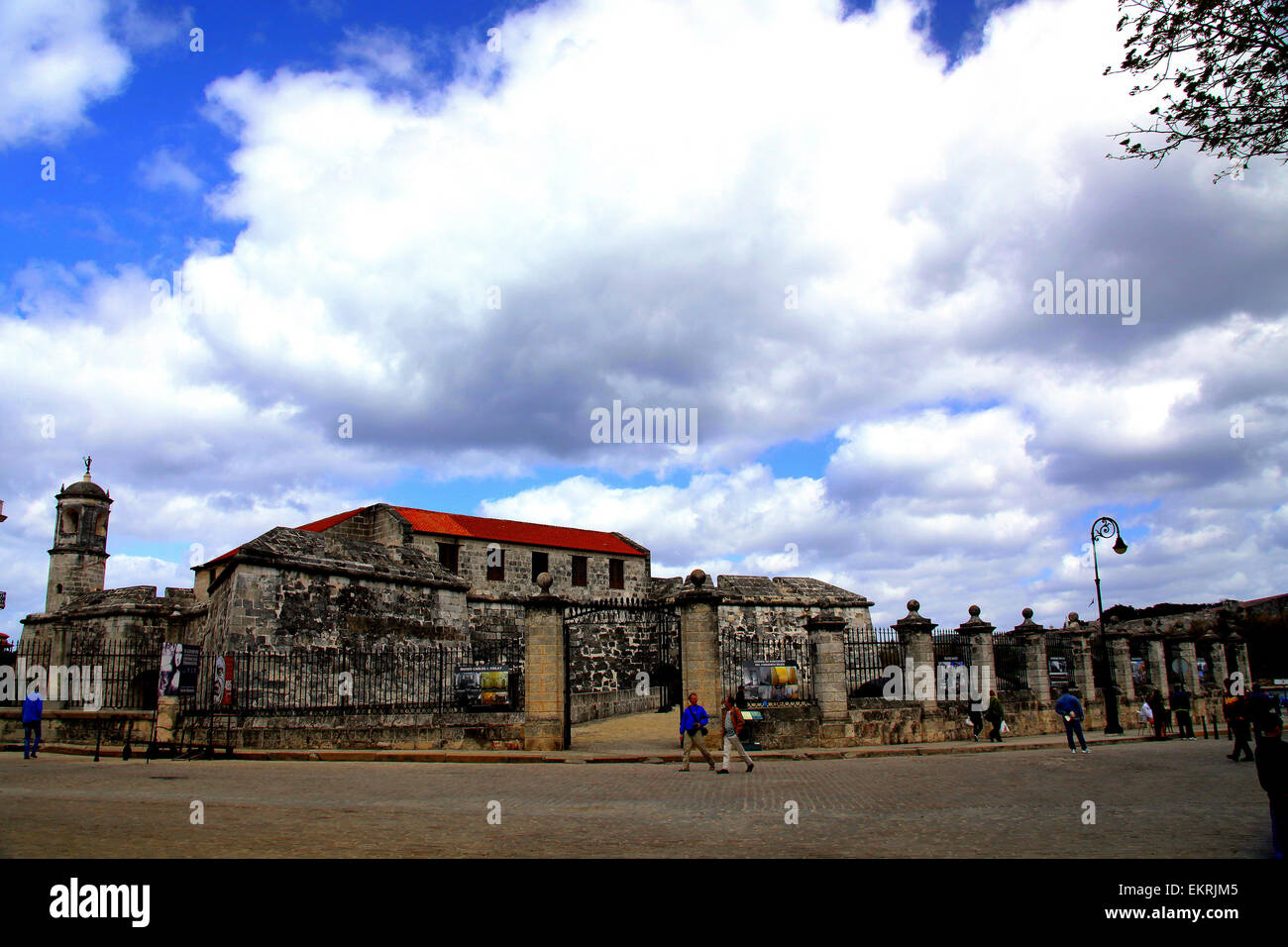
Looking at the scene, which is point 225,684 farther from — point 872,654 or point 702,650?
point 872,654

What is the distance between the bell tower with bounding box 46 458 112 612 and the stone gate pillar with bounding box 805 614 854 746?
3964 cm

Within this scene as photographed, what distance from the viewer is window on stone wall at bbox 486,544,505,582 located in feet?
121

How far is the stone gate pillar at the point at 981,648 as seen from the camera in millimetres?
20609

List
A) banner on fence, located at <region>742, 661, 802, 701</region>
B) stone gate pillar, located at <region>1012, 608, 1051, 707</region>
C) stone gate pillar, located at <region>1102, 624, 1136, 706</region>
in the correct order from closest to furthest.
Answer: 1. banner on fence, located at <region>742, 661, 802, 701</region>
2. stone gate pillar, located at <region>1012, 608, 1051, 707</region>
3. stone gate pillar, located at <region>1102, 624, 1136, 706</region>

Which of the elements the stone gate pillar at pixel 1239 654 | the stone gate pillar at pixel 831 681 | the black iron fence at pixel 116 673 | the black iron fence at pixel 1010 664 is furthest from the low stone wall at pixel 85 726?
the stone gate pillar at pixel 1239 654

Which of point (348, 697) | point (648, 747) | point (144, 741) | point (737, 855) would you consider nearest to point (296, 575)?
point (348, 697)

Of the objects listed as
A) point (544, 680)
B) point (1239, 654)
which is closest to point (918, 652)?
point (544, 680)

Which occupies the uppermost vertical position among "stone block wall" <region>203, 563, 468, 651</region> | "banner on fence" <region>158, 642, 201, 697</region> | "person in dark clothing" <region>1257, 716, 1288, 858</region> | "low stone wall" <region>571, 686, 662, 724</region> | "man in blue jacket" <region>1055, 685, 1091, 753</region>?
"stone block wall" <region>203, 563, 468, 651</region>

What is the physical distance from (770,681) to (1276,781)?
1321 cm

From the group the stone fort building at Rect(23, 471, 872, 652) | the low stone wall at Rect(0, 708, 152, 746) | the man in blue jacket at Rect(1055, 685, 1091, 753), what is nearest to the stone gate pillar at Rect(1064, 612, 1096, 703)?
the man in blue jacket at Rect(1055, 685, 1091, 753)

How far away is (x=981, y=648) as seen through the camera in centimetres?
2097

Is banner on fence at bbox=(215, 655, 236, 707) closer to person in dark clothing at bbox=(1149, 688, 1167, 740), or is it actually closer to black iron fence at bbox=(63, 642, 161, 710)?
black iron fence at bbox=(63, 642, 161, 710)
